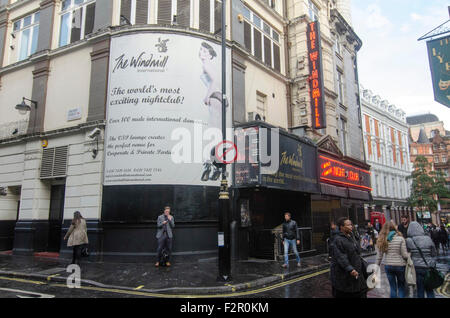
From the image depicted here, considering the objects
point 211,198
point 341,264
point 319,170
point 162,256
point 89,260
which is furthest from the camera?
point 319,170

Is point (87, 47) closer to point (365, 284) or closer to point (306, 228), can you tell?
point (306, 228)

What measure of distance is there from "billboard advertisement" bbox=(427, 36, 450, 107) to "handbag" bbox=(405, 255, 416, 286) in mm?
10936

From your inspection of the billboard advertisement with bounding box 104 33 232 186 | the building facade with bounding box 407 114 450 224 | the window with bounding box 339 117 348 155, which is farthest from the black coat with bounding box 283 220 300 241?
the building facade with bounding box 407 114 450 224

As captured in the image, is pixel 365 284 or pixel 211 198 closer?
pixel 365 284

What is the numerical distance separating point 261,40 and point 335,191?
371 inches

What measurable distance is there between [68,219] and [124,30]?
802 centimetres

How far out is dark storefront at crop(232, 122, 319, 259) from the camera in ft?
42.5

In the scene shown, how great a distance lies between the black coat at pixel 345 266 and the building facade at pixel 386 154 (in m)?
35.2

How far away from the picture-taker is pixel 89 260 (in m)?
11.9

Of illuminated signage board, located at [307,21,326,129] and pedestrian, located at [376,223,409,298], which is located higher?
illuminated signage board, located at [307,21,326,129]

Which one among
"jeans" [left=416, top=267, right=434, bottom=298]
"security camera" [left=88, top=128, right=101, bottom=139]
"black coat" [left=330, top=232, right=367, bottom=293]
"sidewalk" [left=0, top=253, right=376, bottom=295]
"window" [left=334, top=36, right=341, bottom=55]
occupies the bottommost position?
"sidewalk" [left=0, top=253, right=376, bottom=295]

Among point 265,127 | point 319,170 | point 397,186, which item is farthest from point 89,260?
point 397,186

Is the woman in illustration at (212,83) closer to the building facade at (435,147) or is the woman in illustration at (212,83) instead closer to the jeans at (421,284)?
the jeans at (421,284)

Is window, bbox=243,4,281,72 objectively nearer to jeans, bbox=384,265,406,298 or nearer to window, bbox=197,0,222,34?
window, bbox=197,0,222,34
